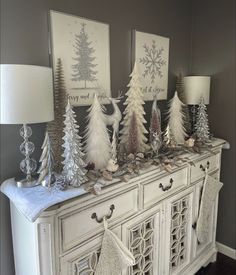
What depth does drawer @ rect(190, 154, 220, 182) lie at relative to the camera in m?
1.97

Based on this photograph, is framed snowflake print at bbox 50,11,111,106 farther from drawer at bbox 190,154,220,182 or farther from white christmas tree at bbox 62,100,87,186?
drawer at bbox 190,154,220,182

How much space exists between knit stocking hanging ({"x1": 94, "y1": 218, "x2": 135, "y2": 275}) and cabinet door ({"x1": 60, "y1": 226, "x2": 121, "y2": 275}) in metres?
0.03

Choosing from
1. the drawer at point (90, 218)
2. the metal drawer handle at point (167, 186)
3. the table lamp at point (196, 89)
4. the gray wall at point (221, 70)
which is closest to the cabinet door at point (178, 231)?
the metal drawer handle at point (167, 186)

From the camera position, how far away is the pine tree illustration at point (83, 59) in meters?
1.65

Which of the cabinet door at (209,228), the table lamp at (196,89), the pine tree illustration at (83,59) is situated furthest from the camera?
the table lamp at (196,89)

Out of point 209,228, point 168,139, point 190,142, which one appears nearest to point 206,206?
point 209,228

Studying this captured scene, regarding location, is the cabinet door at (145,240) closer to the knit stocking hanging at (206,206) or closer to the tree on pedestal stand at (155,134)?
the tree on pedestal stand at (155,134)

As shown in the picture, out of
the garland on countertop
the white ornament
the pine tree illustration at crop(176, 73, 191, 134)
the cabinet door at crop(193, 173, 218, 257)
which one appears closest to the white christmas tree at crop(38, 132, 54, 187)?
the garland on countertop

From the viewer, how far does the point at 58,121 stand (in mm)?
1508

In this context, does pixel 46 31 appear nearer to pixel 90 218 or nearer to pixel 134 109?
pixel 134 109

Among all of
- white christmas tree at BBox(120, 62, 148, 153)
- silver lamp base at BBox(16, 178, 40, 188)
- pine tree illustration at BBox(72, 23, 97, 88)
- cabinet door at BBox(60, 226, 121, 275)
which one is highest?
pine tree illustration at BBox(72, 23, 97, 88)

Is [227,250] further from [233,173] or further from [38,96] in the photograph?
[38,96]

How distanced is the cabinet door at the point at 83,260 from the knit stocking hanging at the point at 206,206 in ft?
3.49

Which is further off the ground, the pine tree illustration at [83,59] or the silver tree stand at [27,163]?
the pine tree illustration at [83,59]
